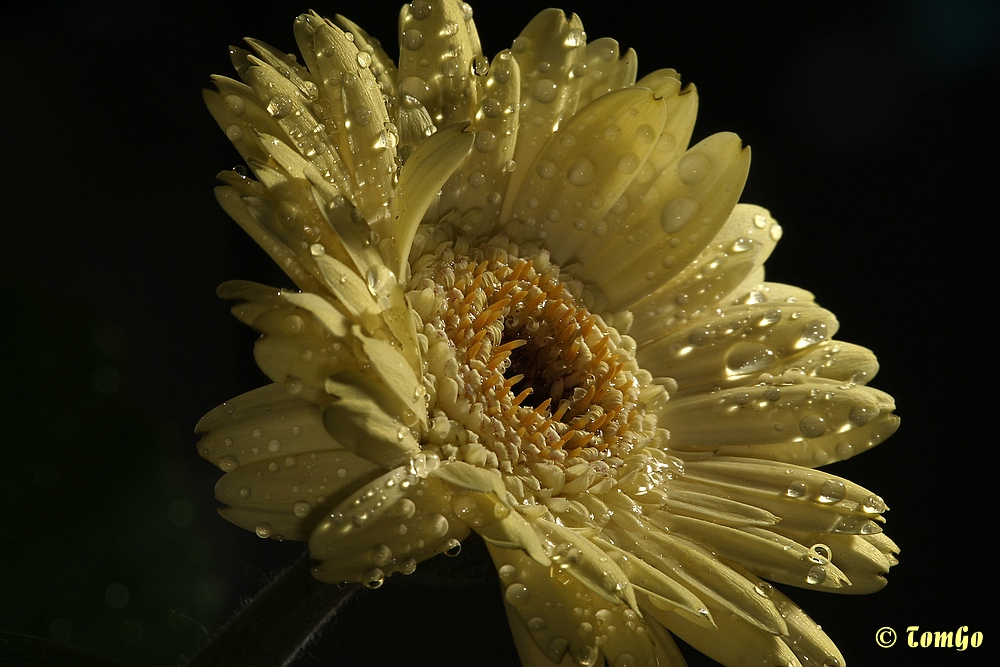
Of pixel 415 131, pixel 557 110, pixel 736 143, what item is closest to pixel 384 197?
pixel 415 131

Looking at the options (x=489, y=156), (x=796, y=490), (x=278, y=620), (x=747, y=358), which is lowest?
(x=278, y=620)

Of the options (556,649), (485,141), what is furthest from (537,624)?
(485,141)

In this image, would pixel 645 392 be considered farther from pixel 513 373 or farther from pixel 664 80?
pixel 664 80

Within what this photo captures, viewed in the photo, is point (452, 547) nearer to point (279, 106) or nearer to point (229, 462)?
point (229, 462)

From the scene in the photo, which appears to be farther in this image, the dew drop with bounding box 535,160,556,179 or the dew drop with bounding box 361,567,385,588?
the dew drop with bounding box 535,160,556,179

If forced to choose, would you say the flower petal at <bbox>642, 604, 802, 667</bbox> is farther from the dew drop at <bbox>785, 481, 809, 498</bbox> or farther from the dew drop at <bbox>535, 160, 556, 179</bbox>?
the dew drop at <bbox>535, 160, 556, 179</bbox>

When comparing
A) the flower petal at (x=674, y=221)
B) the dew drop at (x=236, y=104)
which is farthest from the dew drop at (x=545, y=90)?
the dew drop at (x=236, y=104)

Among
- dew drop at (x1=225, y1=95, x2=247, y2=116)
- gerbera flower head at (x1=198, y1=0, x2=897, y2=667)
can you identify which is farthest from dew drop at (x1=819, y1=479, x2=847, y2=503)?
dew drop at (x1=225, y1=95, x2=247, y2=116)
